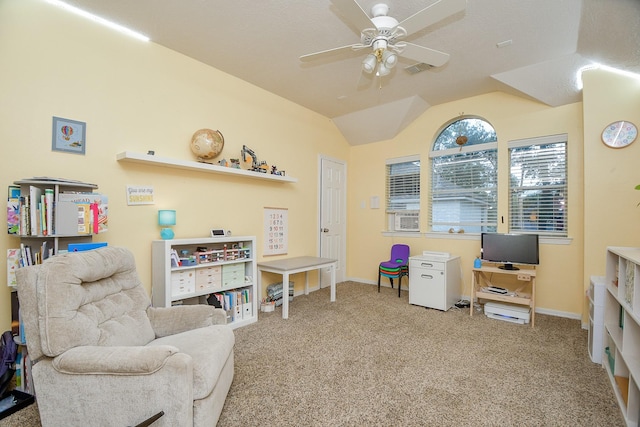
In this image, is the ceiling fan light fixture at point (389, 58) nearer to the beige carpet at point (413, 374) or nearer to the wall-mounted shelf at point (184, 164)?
the wall-mounted shelf at point (184, 164)

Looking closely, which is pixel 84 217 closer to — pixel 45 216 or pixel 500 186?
pixel 45 216

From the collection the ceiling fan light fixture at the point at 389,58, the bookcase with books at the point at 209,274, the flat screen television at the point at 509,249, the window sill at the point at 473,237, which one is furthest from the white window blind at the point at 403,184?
the bookcase with books at the point at 209,274

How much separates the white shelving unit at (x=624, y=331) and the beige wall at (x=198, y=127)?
3.40 feet

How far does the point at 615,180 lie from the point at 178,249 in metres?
4.66

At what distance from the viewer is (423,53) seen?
2.54 meters

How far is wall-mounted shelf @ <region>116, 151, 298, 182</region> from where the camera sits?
267 cm

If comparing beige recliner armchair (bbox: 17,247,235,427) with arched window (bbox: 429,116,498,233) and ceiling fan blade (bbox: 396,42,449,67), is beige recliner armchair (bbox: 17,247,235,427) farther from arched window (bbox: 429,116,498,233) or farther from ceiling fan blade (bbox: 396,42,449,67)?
arched window (bbox: 429,116,498,233)

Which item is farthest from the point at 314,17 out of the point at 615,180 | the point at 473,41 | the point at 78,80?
the point at 615,180

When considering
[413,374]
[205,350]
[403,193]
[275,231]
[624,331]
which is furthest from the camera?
[403,193]

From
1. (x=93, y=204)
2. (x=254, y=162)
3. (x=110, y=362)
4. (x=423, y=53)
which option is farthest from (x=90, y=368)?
(x=423, y=53)

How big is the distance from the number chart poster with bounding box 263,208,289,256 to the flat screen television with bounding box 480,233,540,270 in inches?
105

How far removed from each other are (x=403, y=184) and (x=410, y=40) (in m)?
2.56

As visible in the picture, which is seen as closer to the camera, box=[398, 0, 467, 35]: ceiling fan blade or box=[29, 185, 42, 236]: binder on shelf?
box=[398, 0, 467, 35]: ceiling fan blade

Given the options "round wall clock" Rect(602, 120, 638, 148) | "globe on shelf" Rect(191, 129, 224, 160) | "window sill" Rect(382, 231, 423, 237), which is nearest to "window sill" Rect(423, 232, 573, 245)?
"window sill" Rect(382, 231, 423, 237)
